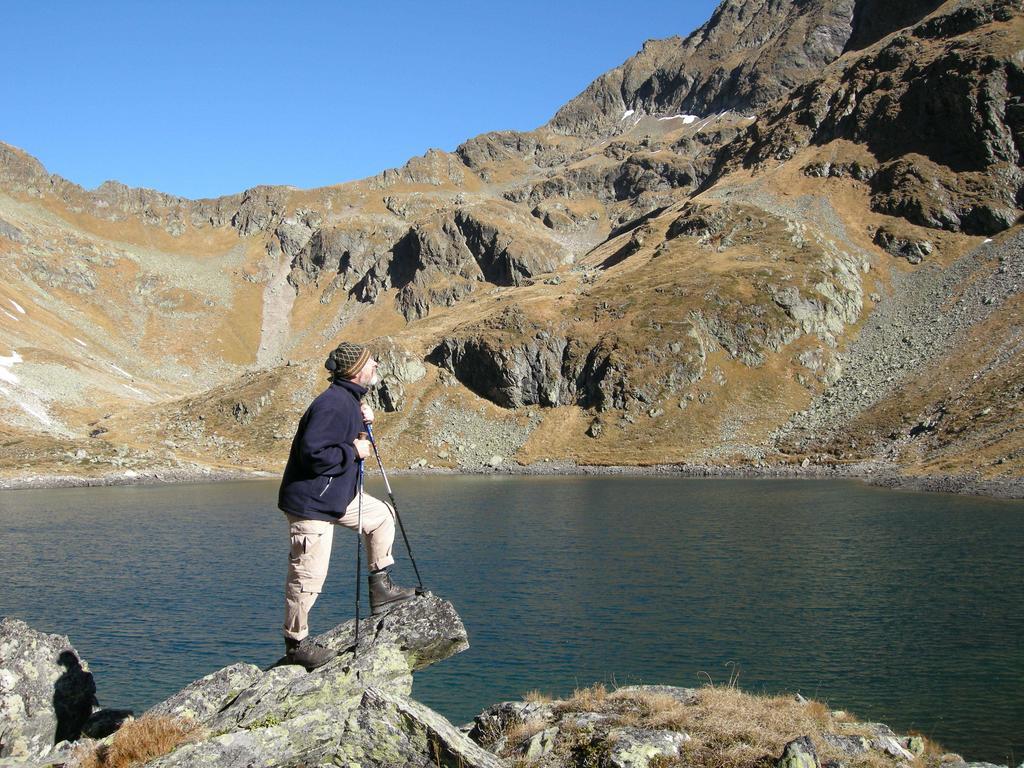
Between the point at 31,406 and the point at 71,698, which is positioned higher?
the point at 31,406

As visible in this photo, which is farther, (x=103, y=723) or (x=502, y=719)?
(x=502, y=719)

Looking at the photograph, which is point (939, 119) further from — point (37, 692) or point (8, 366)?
point (8, 366)

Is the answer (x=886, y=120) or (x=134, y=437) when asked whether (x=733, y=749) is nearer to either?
(x=134, y=437)

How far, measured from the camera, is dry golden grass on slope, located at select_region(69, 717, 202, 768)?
29.2 feet

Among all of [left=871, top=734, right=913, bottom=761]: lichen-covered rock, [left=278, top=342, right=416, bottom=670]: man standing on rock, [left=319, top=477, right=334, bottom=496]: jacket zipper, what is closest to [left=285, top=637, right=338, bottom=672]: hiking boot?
[left=278, top=342, right=416, bottom=670]: man standing on rock

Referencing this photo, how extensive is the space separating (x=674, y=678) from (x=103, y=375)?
16673 cm

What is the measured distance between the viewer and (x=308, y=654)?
10438 mm

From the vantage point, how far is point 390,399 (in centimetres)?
13188

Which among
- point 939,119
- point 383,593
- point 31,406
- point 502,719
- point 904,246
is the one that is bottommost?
point 502,719

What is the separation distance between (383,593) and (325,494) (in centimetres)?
192

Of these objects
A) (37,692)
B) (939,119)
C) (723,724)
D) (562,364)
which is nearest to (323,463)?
(723,724)

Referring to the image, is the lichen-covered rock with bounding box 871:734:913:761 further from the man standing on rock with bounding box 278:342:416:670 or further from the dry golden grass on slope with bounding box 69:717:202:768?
the dry golden grass on slope with bounding box 69:717:202:768

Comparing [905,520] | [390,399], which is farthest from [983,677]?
[390,399]

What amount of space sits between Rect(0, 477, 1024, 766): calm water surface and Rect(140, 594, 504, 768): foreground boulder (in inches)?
474
